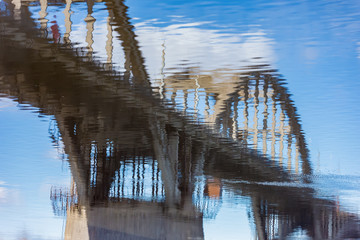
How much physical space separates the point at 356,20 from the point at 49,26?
839 millimetres

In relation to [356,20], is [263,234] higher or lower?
lower

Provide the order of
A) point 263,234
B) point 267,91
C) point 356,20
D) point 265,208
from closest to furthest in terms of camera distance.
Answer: point 356,20 → point 267,91 → point 263,234 → point 265,208

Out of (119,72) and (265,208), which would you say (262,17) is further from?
(265,208)

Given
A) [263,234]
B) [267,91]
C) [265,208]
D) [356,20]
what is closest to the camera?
[356,20]

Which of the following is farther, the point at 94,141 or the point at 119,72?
the point at 94,141

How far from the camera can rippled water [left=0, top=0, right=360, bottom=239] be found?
98 centimetres

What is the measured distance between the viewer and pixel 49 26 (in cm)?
107

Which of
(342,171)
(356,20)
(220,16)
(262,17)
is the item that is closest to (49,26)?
(220,16)

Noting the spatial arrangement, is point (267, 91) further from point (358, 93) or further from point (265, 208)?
point (265, 208)

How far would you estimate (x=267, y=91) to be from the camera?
3.38ft

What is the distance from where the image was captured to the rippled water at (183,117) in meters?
0.98

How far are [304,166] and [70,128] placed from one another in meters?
0.75

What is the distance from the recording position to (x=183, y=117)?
1.11 m

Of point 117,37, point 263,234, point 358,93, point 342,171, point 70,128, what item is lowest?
point 263,234
